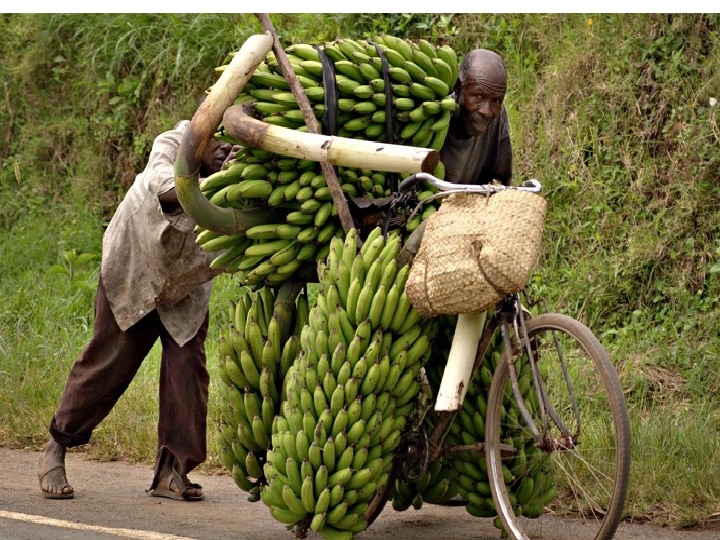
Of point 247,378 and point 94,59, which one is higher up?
point 94,59

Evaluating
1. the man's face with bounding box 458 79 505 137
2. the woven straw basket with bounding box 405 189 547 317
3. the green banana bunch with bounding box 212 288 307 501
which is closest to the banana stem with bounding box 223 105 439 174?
the woven straw basket with bounding box 405 189 547 317

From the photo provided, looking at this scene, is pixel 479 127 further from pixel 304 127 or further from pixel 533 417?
pixel 533 417

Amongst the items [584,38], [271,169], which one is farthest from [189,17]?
[271,169]

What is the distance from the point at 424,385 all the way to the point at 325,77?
1276 millimetres

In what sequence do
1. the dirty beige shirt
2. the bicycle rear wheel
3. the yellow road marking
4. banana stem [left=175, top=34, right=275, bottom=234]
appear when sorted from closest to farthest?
1. the bicycle rear wheel
2. banana stem [left=175, top=34, right=275, bottom=234]
3. the yellow road marking
4. the dirty beige shirt

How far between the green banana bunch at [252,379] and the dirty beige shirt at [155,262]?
803 mm

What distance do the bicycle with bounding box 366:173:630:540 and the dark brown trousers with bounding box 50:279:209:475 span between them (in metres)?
1.44

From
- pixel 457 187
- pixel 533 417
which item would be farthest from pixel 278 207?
pixel 533 417

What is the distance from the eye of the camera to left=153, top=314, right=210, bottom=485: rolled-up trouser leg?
5887mm

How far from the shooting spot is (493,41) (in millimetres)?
9078

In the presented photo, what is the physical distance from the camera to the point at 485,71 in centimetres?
478

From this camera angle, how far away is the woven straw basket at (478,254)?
4.17 meters

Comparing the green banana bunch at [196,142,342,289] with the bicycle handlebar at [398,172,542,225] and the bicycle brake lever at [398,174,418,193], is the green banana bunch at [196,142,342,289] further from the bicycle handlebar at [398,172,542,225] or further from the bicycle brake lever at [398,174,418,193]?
the bicycle handlebar at [398,172,542,225]

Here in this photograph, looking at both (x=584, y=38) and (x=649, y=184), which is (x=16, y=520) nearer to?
(x=649, y=184)
